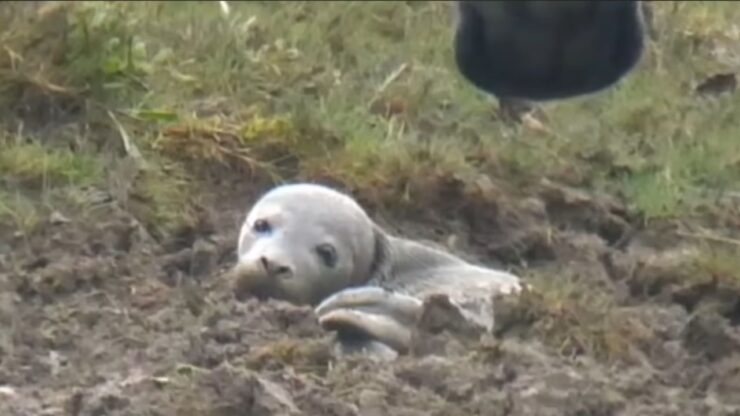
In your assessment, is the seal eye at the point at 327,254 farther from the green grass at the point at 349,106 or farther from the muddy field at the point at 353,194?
the green grass at the point at 349,106

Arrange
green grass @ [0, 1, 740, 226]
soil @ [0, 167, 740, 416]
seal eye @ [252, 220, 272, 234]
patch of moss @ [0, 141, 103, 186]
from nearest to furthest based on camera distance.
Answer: soil @ [0, 167, 740, 416] < seal eye @ [252, 220, 272, 234] < patch of moss @ [0, 141, 103, 186] < green grass @ [0, 1, 740, 226]

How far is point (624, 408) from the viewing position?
3867 millimetres

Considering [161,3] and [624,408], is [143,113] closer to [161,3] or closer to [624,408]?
[161,3]

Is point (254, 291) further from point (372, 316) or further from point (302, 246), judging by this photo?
point (372, 316)

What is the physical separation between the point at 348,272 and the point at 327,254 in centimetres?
10

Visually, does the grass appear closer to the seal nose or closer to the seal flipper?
the seal flipper

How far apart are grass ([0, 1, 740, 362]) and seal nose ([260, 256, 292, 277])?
0.53m

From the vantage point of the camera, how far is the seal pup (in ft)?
13.5

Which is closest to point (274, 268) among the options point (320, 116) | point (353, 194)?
point (353, 194)

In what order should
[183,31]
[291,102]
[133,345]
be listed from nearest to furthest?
[133,345]
[291,102]
[183,31]

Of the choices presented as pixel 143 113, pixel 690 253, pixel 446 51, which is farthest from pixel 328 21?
pixel 690 253

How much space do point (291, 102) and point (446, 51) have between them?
654mm

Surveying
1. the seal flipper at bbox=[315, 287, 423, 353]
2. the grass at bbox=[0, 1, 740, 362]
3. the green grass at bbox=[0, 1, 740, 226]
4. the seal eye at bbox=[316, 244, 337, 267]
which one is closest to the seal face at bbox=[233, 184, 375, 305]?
the seal eye at bbox=[316, 244, 337, 267]

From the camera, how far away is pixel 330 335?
4.09 metres
